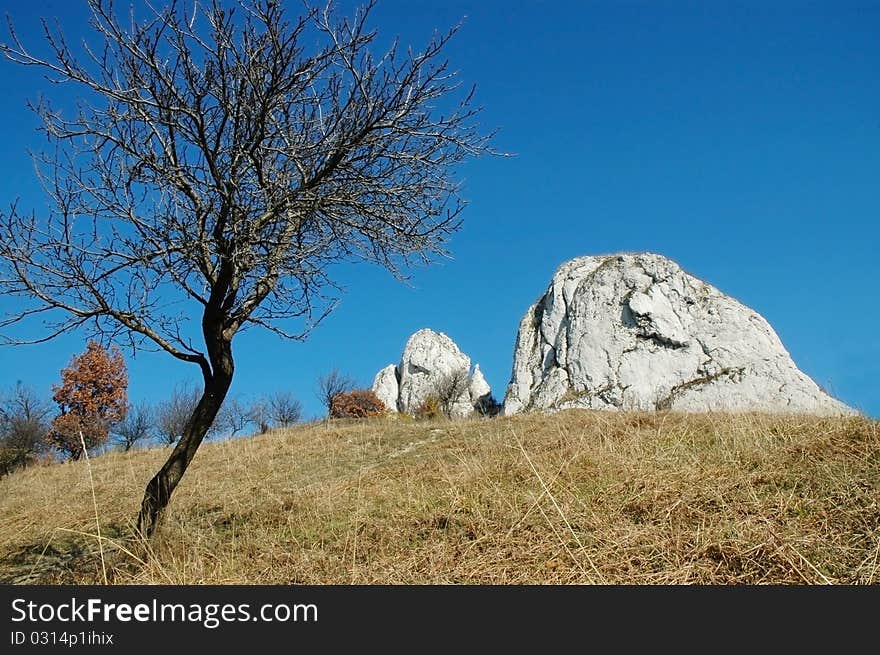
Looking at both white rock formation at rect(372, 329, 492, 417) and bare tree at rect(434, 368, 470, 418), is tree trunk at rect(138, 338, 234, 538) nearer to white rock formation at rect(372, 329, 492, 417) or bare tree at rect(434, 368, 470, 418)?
bare tree at rect(434, 368, 470, 418)

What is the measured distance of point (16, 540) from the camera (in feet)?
30.4

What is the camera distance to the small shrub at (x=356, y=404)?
5169 centimetres

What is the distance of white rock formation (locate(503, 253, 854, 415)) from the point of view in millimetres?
28547

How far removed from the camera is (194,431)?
727 centimetres

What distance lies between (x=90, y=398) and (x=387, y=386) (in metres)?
34.4

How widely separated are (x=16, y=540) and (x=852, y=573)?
11.0 metres

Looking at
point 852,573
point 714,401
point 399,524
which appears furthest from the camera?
point 714,401

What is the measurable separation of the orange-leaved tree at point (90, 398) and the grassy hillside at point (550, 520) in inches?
1202

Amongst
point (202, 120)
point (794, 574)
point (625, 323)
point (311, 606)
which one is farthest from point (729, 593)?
point (625, 323)

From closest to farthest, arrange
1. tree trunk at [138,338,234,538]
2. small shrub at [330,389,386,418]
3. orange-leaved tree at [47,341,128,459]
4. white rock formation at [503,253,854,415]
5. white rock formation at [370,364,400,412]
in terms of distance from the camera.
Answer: tree trunk at [138,338,234,538] → white rock formation at [503,253,854,415] → orange-leaved tree at [47,341,128,459] → small shrub at [330,389,386,418] → white rock formation at [370,364,400,412]

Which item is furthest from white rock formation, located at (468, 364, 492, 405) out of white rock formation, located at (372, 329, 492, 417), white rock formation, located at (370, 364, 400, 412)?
white rock formation, located at (370, 364, 400, 412)

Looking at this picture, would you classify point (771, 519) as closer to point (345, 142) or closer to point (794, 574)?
point (794, 574)

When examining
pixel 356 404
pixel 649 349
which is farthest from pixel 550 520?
pixel 356 404

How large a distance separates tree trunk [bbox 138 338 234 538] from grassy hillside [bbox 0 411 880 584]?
387 mm
